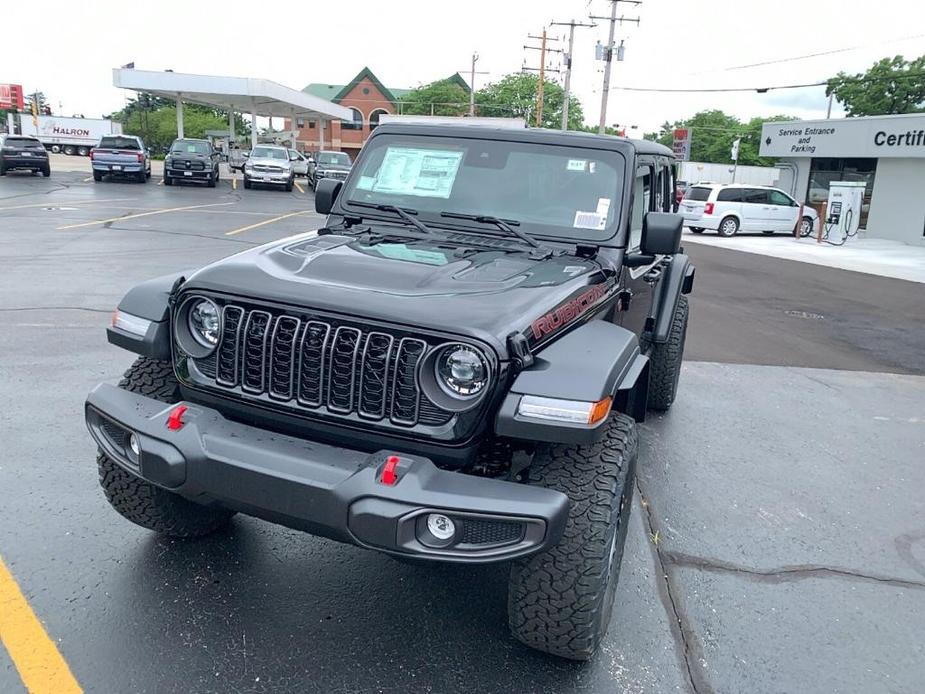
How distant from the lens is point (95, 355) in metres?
6.43

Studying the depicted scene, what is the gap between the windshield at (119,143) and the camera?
29703 mm

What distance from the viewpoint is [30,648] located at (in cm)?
282

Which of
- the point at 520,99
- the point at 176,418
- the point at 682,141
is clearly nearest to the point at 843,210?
the point at 682,141

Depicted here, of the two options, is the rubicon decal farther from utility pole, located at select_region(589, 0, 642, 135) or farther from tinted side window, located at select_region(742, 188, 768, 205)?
utility pole, located at select_region(589, 0, 642, 135)

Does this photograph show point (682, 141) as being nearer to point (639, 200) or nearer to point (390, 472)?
point (639, 200)

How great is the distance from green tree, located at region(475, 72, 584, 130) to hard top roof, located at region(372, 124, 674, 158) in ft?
249

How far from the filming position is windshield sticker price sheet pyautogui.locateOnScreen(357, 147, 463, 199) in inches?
160

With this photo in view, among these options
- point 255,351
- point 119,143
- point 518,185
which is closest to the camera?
point 255,351

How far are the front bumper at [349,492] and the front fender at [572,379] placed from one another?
0.19 m

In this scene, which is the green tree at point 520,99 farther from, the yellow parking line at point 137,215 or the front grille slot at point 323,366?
the front grille slot at point 323,366

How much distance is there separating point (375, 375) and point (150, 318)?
3.59 feet

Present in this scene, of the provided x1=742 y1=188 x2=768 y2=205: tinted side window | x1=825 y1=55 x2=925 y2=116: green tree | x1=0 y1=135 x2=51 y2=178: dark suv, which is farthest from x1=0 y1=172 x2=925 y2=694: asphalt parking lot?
x1=825 y1=55 x2=925 y2=116: green tree

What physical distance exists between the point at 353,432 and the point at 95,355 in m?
4.54

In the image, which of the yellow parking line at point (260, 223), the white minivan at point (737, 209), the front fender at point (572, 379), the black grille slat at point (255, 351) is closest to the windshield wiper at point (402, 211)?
the front fender at point (572, 379)
